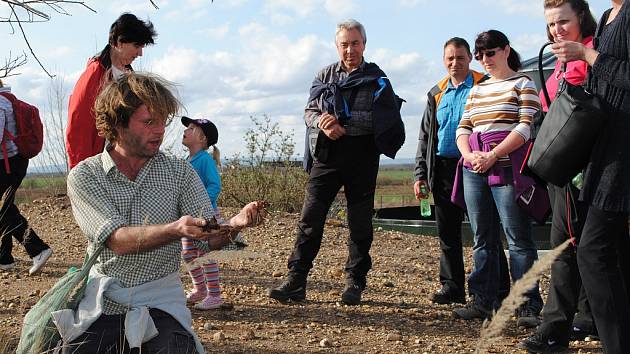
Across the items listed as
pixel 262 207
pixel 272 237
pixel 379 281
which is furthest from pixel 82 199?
pixel 272 237

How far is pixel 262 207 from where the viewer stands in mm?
3107

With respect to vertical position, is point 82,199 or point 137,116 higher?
point 137,116

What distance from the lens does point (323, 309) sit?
5754 mm

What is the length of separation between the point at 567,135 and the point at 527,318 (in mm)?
1692

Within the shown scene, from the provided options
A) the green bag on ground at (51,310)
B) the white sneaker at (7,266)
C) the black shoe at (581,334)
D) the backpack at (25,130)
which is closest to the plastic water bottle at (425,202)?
the black shoe at (581,334)

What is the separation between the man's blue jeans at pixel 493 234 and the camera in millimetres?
A: 5074

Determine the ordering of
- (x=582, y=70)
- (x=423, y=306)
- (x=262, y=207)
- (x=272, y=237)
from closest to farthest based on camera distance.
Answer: (x=262, y=207) < (x=582, y=70) < (x=423, y=306) < (x=272, y=237)

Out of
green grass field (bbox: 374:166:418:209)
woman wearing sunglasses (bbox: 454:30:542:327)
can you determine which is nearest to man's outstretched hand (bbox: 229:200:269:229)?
woman wearing sunglasses (bbox: 454:30:542:327)

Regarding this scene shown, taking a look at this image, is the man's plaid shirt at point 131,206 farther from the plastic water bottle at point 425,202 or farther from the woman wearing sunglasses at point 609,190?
the plastic water bottle at point 425,202

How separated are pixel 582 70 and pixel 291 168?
330 inches

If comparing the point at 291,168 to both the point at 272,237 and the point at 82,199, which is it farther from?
the point at 82,199

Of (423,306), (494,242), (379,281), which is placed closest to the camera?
(494,242)

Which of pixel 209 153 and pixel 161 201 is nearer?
pixel 161 201

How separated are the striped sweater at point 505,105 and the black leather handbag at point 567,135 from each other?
40.6 inches
